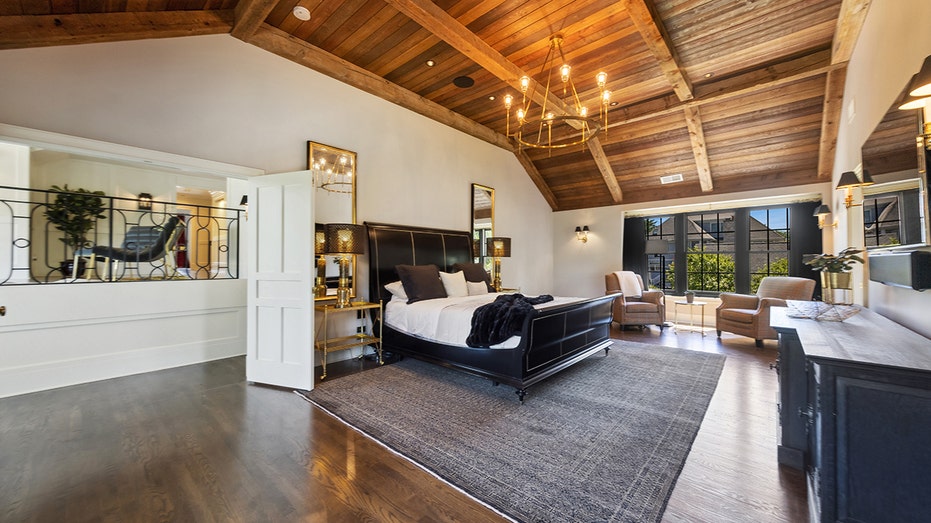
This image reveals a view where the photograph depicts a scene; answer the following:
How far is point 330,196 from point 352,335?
5.81 feet

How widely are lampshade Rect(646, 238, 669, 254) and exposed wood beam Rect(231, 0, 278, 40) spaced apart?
23.3ft

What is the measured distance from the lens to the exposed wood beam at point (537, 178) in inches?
285

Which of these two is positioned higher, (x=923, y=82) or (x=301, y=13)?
(x=301, y=13)

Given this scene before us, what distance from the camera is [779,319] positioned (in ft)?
7.34

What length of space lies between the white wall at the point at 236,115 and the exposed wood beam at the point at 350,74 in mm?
90

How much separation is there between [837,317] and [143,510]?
13.2ft

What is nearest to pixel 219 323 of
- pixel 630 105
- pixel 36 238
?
pixel 36 238

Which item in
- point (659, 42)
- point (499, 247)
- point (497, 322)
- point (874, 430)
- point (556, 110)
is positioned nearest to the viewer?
point (874, 430)

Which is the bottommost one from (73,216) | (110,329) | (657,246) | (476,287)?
(110,329)

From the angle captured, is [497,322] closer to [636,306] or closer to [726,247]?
[636,306]

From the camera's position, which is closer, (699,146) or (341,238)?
(341,238)

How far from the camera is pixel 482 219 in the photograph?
6.33m

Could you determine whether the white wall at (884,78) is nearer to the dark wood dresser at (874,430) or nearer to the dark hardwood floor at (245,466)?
the dark wood dresser at (874,430)

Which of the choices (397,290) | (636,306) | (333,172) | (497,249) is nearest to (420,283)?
(397,290)
